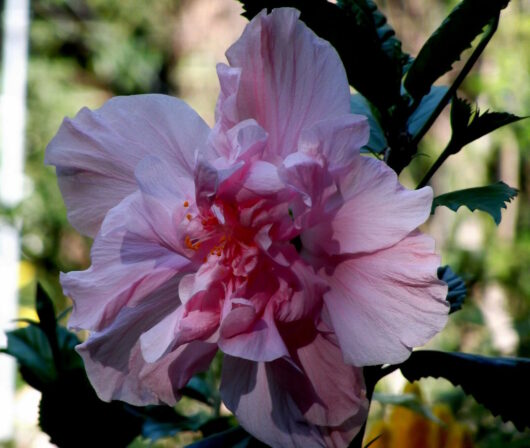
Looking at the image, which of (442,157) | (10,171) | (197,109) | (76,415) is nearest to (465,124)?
(442,157)

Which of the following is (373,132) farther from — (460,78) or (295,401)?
(295,401)

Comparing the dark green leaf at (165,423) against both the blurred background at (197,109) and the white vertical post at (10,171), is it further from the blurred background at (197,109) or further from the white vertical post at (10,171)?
the white vertical post at (10,171)

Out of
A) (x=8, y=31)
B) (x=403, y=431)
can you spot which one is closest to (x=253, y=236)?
(x=403, y=431)

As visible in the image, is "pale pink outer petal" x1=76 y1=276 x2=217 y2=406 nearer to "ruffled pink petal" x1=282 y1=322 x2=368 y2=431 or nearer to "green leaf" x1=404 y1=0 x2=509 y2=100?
"ruffled pink petal" x1=282 y1=322 x2=368 y2=431

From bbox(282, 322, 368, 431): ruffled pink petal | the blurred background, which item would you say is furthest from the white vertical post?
bbox(282, 322, 368, 431): ruffled pink petal

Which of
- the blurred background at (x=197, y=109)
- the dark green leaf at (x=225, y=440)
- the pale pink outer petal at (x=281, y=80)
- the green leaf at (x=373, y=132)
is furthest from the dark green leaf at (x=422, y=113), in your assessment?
the blurred background at (x=197, y=109)

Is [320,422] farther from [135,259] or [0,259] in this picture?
[0,259]
